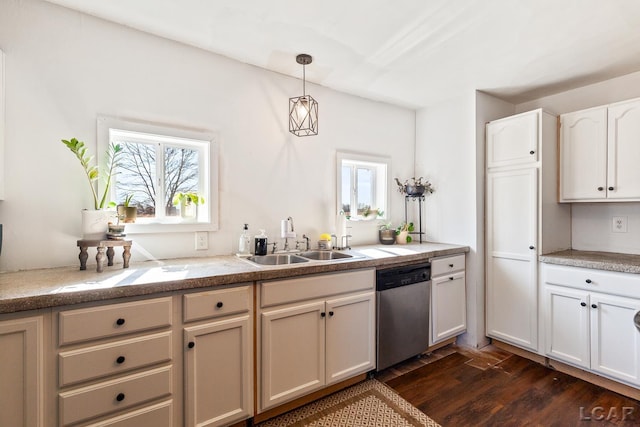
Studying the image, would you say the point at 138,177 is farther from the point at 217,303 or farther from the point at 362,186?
the point at 362,186

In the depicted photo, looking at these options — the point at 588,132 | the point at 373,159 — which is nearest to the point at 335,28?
the point at 373,159

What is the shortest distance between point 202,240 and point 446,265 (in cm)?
207

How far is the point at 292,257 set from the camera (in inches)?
94.5

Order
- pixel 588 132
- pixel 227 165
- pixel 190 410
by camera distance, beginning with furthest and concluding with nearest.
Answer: pixel 588 132 < pixel 227 165 < pixel 190 410

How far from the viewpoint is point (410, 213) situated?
346 centimetres

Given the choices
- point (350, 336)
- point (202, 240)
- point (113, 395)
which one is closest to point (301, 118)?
point (202, 240)

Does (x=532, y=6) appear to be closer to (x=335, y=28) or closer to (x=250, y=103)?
(x=335, y=28)

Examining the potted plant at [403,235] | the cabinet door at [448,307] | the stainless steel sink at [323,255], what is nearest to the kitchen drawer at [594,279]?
the cabinet door at [448,307]

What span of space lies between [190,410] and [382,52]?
8.33 feet

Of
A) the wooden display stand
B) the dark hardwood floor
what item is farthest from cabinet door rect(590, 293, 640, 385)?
the wooden display stand

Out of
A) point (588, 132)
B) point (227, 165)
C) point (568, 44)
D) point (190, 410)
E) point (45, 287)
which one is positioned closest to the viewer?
point (45, 287)

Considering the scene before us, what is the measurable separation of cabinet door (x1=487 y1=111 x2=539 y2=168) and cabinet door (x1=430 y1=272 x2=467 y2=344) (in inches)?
44.4

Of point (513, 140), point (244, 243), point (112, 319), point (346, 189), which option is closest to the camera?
point (112, 319)

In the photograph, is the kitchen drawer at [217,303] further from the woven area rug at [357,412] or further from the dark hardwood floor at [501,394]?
the dark hardwood floor at [501,394]
